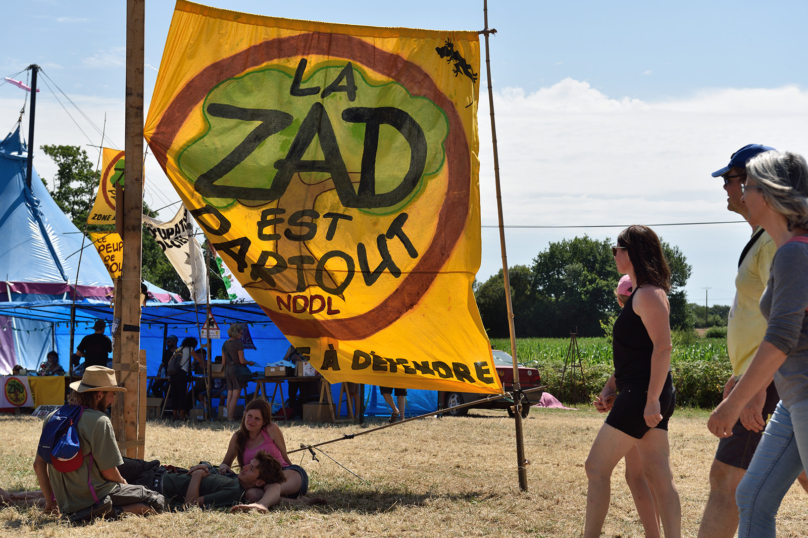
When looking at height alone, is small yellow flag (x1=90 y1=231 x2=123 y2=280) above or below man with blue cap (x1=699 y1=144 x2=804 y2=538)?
above

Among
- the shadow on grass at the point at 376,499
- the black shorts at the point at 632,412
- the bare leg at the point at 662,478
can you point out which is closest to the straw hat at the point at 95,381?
the shadow on grass at the point at 376,499

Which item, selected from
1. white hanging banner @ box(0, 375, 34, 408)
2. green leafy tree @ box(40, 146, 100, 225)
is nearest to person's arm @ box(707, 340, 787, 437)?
white hanging banner @ box(0, 375, 34, 408)

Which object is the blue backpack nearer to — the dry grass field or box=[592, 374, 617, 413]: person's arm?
the dry grass field

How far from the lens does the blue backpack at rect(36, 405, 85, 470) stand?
4.89 meters

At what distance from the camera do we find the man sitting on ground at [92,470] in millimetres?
4996

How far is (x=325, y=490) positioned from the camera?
636 centimetres

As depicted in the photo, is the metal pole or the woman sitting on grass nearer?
the woman sitting on grass

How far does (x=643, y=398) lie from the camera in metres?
3.81

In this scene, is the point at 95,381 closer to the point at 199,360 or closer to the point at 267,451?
the point at 267,451

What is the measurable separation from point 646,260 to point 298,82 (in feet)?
11.6

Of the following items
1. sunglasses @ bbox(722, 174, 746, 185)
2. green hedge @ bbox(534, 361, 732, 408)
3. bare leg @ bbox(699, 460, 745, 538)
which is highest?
sunglasses @ bbox(722, 174, 746, 185)

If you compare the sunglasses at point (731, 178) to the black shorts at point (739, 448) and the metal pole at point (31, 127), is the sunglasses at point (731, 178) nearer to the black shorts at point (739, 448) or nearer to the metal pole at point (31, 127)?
the black shorts at point (739, 448)

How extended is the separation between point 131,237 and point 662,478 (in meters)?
4.57

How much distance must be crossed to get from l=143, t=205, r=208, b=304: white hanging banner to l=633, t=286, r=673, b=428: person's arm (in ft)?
38.7
